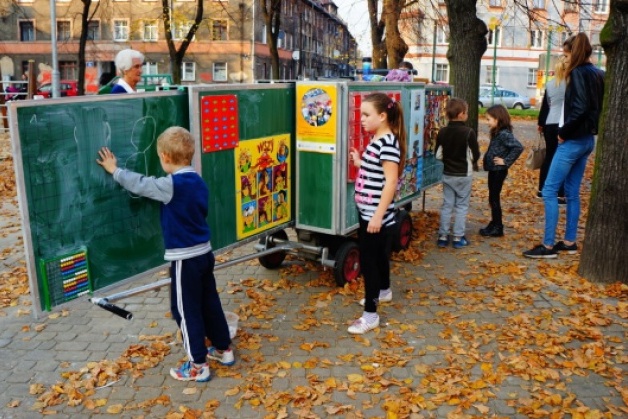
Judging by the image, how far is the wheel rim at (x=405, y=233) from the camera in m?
7.20

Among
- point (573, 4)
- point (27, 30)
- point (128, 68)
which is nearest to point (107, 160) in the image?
point (128, 68)

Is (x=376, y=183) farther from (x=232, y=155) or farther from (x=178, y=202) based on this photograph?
(x=178, y=202)

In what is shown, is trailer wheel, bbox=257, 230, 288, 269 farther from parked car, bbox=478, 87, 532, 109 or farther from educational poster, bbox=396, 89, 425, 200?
parked car, bbox=478, 87, 532, 109

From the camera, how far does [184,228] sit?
396cm

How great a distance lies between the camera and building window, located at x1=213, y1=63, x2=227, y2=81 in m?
54.5

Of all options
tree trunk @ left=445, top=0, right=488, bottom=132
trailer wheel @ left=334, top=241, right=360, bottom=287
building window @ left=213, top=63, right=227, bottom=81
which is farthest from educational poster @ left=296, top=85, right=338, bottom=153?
building window @ left=213, top=63, right=227, bottom=81

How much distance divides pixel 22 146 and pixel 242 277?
3336 mm

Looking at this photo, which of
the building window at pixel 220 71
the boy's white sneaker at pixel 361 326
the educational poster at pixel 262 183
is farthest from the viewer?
the building window at pixel 220 71

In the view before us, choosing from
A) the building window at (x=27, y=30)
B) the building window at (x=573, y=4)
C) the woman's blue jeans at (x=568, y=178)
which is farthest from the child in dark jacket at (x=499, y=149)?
the building window at (x=27, y=30)

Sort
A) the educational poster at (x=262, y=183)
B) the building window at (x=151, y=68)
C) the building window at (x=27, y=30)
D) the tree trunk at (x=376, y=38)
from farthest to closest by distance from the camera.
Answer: the building window at (x=27, y=30) → the building window at (x=151, y=68) → the tree trunk at (x=376, y=38) → the educational poster at (x=262, y=183)

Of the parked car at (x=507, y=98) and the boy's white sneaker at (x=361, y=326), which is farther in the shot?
the parked car at (x=507, y=98)

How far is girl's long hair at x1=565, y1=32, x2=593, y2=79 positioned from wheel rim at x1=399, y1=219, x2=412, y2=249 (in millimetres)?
2358

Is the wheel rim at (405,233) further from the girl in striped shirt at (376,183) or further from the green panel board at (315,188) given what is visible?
the girl in striped shirt at (376,183)

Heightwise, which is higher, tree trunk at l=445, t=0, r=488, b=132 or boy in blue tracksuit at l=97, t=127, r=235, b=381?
tree trunk at l=445, t=0, r=488, b=132
